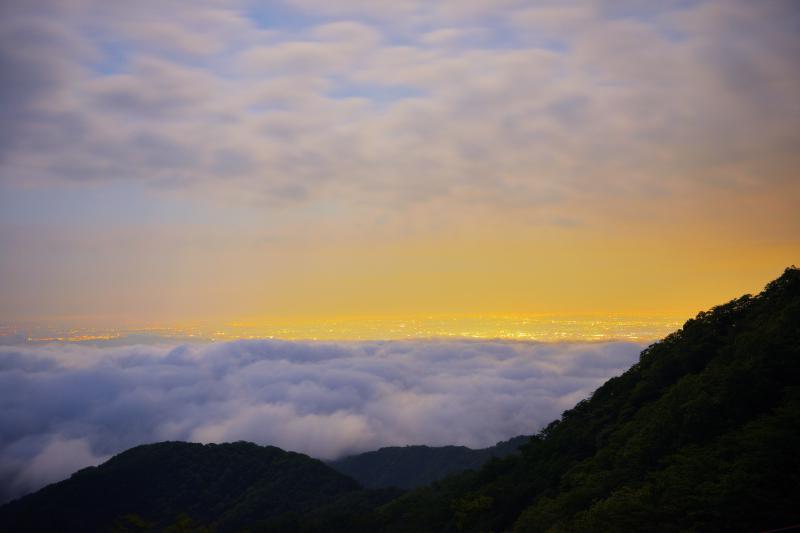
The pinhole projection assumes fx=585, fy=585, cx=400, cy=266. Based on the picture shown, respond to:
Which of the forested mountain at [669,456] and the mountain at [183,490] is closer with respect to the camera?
the forested mountain at [669,456]

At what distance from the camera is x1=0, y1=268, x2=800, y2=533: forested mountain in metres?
29.9

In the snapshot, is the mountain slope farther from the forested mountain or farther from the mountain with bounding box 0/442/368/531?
the mountain with bounding box 0/442/368/531

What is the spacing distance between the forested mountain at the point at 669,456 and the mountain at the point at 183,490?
113 feet

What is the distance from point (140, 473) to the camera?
590ft

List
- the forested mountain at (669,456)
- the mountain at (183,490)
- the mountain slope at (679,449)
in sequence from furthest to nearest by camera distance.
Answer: the mountain at (183,490) < the forested mountain at (669,456) < the mountain slope at (679,449)

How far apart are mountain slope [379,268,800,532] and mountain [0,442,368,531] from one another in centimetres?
8983

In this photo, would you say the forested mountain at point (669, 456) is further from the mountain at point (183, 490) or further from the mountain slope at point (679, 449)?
the mountain at point (183, 490)

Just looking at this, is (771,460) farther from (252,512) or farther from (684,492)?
(252,512)

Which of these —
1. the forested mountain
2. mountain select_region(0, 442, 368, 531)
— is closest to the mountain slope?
the forested mountain

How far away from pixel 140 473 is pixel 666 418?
6927 inches

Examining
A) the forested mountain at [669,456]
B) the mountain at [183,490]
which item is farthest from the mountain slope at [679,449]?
the mountain at [183,490]

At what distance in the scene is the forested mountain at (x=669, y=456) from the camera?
29906 mm

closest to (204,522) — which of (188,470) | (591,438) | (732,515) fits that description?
(188,470)

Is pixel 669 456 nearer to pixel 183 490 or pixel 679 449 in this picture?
pixel 679 449
